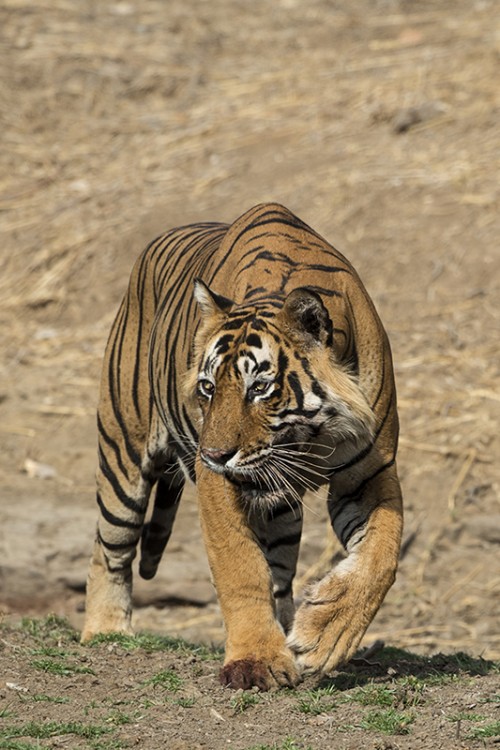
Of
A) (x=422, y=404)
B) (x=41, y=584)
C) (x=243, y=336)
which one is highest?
(x=243, y=336)

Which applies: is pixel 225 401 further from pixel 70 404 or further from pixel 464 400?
pixel 70 404

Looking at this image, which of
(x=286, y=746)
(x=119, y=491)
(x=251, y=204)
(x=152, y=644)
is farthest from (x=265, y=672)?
(x=251, y=204)

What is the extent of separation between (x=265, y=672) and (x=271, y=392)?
0.85 metres

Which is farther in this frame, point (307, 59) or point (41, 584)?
point (307, 59)

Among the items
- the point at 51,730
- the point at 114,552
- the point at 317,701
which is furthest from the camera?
the point at 114,552

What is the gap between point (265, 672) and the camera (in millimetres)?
4137

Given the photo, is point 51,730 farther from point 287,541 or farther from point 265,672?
point 287,541

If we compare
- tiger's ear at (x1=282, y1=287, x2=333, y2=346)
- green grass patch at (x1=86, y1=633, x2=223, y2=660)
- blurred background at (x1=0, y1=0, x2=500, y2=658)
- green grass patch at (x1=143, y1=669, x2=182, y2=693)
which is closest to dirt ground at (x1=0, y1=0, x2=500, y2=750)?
blurred background at (x1=0, y1=0, x2=500, y2=658)

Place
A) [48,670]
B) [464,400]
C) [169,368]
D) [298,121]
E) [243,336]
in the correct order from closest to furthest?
[243,336] < [48,670] < [169,368] < [464,400] < [298,121]

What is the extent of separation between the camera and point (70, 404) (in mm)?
9961

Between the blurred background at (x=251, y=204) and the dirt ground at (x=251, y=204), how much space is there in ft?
0.06

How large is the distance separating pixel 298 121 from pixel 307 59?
5.61 ft

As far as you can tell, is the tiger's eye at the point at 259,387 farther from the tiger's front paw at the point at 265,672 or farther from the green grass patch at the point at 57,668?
the green grass patch at the point at 57,668

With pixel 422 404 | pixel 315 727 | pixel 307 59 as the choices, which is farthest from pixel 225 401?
pixel 307 59
